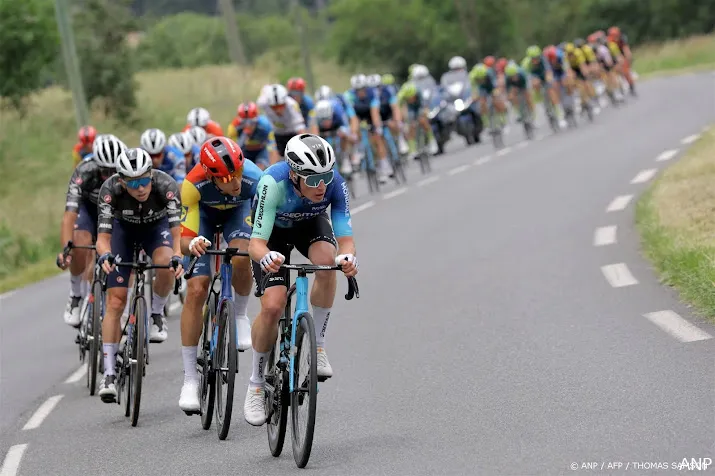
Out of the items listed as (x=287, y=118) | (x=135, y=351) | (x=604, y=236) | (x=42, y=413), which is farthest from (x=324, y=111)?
(x=135, y=351)

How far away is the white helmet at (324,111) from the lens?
2164 centimetres

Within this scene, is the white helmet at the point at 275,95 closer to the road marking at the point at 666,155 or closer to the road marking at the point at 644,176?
the road marking at the point at 644,176

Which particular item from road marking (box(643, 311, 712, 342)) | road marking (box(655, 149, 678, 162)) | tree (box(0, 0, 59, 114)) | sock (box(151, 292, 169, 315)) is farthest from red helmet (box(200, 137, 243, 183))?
tree (box(0, 0, 59, 114))

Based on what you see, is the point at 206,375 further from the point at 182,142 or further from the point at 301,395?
the point at 182,142

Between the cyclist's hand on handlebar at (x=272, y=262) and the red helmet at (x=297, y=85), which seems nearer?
the cyclist's hand on handlebar at (x=272, y=262)

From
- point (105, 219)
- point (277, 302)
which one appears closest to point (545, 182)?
point (105, 219)

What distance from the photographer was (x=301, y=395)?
305 inches

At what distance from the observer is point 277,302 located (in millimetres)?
8164

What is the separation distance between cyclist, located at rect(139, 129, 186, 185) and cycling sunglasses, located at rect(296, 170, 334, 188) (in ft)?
15.2

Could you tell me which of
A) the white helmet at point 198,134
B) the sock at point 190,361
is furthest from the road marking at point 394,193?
the sock at point 190,361

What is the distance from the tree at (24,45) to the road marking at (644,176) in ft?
78.5

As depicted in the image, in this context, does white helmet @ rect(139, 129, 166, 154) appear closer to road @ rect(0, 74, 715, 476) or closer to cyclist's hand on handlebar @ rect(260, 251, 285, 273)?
road @ rect(0, 74, 715, 476)

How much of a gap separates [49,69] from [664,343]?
118ft

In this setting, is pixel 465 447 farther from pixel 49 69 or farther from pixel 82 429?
pixel 49 69
